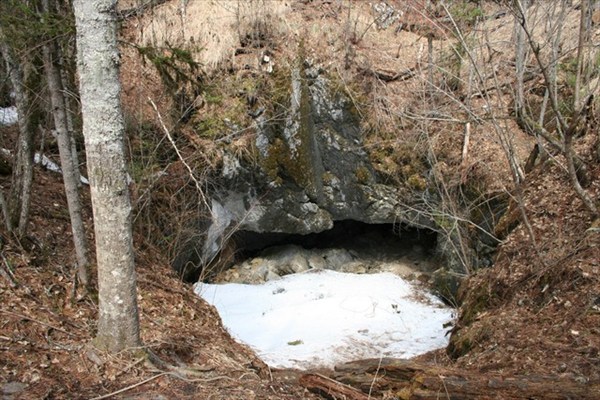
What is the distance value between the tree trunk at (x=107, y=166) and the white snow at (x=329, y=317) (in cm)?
390

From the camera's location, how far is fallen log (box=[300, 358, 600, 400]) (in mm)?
3209

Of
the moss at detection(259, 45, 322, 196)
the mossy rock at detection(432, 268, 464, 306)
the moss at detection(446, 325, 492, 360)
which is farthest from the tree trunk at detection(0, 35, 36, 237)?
the mossy rock at detection(432, 268, 464, 306)

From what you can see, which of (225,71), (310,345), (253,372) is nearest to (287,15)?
(225,71)

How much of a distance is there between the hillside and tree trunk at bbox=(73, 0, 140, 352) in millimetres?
260

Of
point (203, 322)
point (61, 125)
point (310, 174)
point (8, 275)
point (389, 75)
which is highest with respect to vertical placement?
point (389, 75)

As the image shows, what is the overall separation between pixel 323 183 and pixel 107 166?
762cm

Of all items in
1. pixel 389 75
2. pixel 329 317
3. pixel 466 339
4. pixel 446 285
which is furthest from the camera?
pixel 389 75

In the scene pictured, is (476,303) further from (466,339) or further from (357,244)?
(357,244)

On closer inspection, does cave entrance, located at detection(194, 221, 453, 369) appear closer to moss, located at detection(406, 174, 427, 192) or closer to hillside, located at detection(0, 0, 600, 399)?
hillside, located at detection(0, 0, 600, 399)

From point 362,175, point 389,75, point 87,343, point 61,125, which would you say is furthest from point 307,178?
point 87,343

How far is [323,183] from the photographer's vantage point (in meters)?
10.4

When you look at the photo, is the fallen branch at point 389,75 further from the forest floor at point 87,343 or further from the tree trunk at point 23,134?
the tree trunk at point 23,134

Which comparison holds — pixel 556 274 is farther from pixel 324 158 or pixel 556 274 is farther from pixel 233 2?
pixel 233 2

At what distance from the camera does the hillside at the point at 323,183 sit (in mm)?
3797
